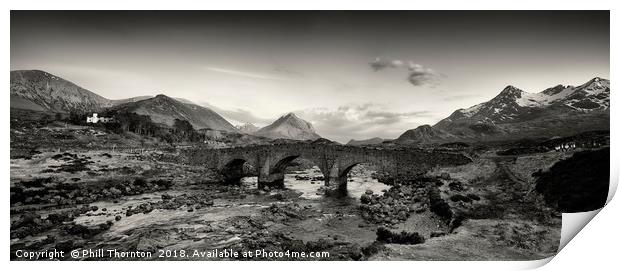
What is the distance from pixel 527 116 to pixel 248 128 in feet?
34.9

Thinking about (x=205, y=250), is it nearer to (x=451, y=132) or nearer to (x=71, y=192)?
(x=71, y=192)

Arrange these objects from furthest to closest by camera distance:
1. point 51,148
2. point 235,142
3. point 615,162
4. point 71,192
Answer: point 235,142 < point 51,148 < point 71,192 < point 615,162

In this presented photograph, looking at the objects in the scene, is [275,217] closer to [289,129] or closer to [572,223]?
[289,129]

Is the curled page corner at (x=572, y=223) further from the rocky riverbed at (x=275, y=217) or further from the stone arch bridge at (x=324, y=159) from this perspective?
the stone arch bridge at (x=324, y=159)

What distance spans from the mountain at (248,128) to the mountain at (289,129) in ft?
0.87

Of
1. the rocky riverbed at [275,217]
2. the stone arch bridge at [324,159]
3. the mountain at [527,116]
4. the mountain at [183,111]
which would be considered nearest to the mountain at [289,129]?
the mountain at [183,111]

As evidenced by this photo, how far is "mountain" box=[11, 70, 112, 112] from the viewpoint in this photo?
10234 mm

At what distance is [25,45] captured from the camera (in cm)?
979

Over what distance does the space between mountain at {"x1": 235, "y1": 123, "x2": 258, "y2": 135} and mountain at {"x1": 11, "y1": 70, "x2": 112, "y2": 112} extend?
5.09 meters

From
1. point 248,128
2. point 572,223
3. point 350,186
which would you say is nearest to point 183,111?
point 248,128

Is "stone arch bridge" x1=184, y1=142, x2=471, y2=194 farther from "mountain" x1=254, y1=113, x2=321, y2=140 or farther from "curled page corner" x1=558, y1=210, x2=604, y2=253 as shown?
"curled page corner" x1=558, y1=210, x2=604, y2=253

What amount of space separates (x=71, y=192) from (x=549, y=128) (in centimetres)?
1671

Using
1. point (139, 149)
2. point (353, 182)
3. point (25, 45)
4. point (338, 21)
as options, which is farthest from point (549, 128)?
point (139, 149)

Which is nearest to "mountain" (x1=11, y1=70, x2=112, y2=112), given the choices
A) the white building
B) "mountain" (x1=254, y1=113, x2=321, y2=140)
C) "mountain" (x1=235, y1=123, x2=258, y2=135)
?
the white building
